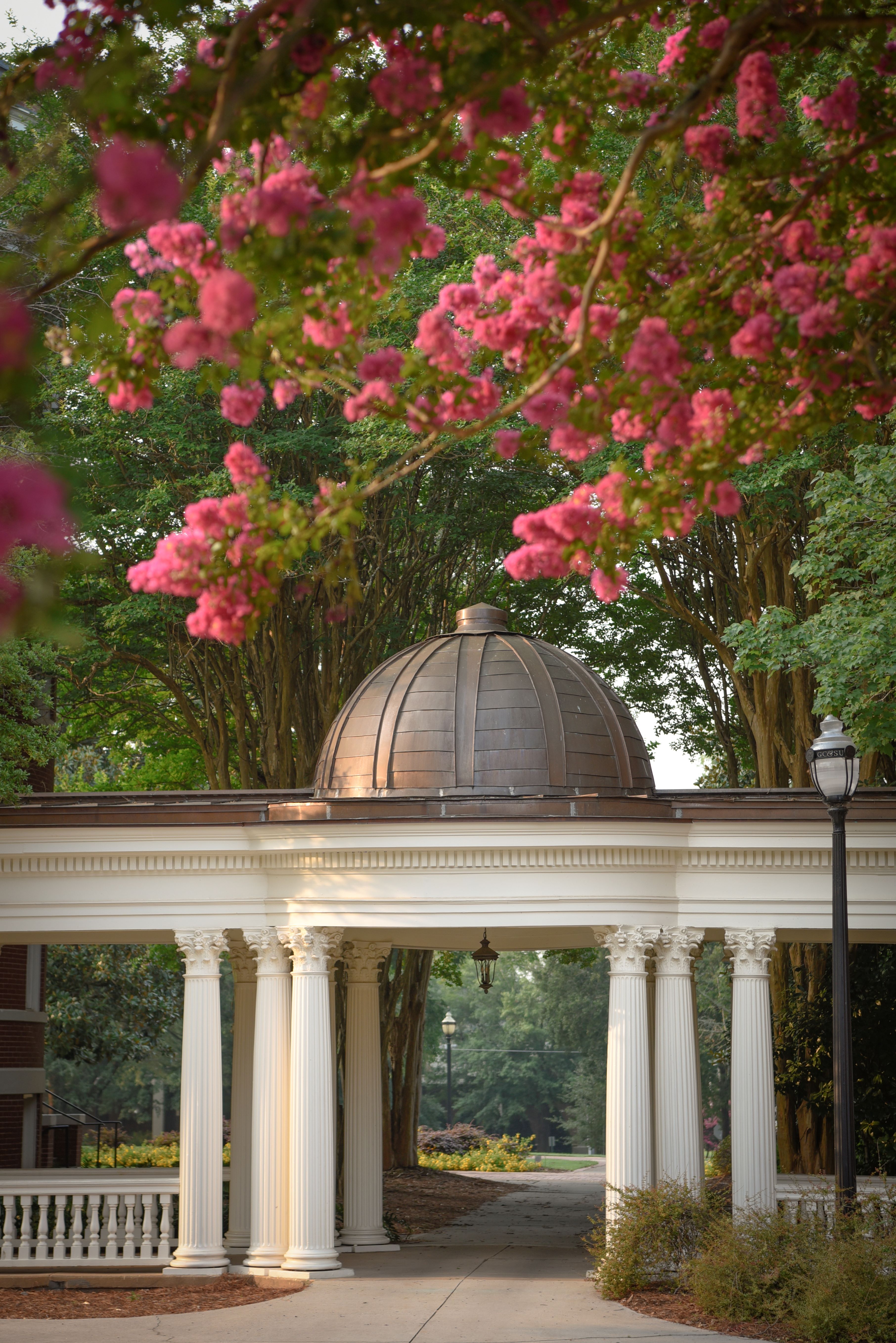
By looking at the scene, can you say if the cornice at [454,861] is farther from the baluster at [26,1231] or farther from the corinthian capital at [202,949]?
the baluster at [26,1231]

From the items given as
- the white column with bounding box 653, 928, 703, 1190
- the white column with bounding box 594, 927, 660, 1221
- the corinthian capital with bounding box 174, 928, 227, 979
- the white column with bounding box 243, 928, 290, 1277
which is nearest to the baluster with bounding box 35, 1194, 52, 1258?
the white column with bounding box 243, 928, 290, 1277

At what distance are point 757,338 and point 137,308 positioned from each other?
3091 mm

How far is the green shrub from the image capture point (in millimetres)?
16859

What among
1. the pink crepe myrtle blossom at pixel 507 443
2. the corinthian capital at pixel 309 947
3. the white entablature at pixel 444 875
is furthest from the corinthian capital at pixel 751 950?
the pink crepe myrtle blossom at pixel 507 443

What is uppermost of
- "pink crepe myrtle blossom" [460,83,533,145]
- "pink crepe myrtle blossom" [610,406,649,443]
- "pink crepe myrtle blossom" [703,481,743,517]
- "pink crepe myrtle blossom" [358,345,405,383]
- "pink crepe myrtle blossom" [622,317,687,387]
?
"pink crepe myrtle blossom" [460,83,533,145]

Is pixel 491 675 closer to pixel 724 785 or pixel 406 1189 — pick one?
pixel 406 1189

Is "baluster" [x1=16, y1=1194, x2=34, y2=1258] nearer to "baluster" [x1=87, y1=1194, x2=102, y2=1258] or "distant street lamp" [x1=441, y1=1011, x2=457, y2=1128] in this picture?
"baluster" [x1=87, y1=1194, x2=102, y2=1258]

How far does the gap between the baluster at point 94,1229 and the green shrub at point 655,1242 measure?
6.60m

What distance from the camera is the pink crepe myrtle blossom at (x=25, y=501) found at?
4832mm

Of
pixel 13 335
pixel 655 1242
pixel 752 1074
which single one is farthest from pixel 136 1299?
pixel 13 335

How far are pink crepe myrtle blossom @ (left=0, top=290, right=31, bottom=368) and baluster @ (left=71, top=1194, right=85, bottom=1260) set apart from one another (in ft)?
53.9

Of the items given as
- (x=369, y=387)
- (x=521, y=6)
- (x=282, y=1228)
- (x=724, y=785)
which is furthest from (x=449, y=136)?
A: (x=724, y=785)

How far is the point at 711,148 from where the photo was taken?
26.5ft

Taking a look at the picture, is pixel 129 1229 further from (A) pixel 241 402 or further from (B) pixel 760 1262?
(A) pixel 241 402
